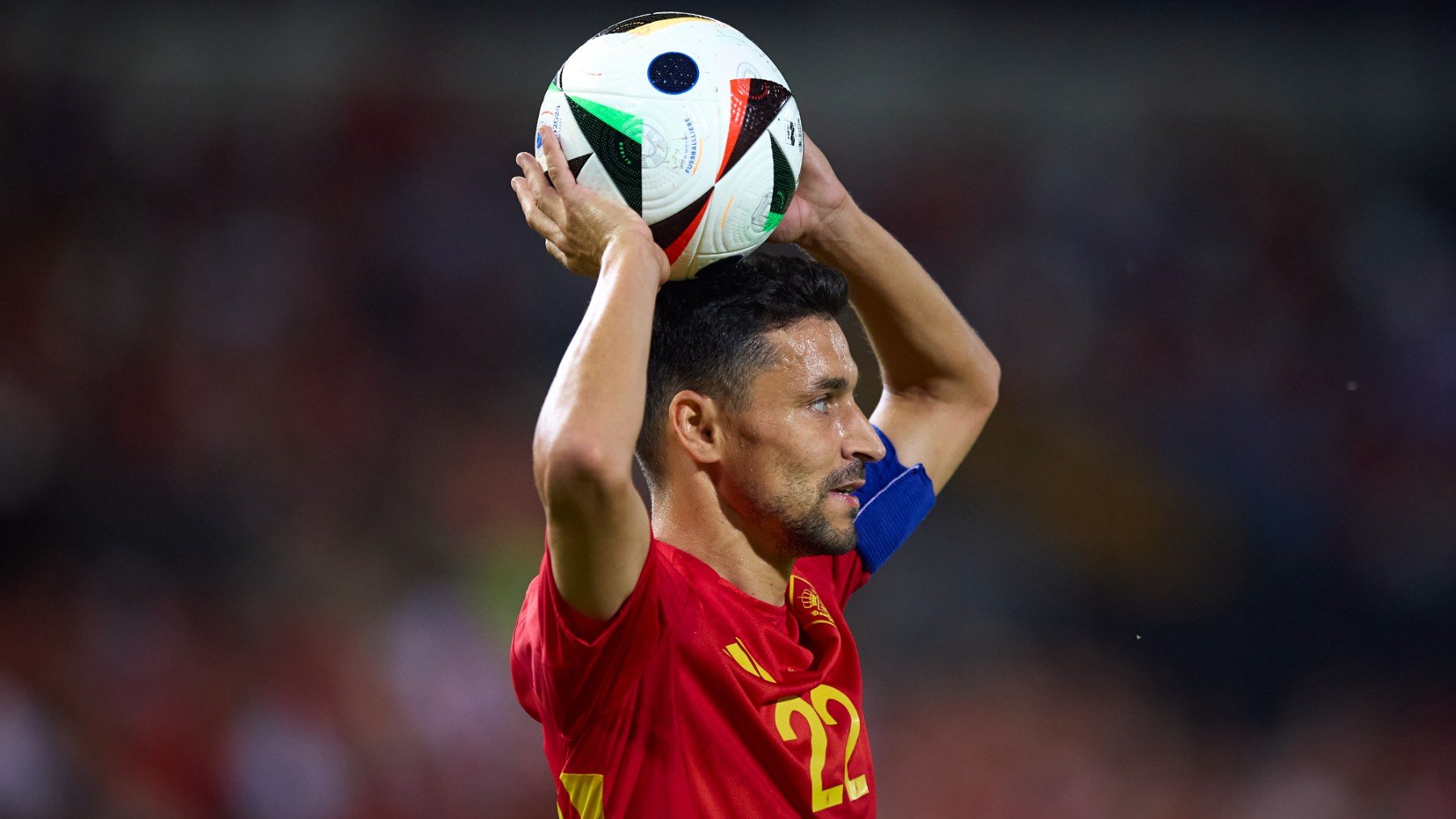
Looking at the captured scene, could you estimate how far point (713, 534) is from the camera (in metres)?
2.57

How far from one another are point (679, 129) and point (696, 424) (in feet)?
2.00

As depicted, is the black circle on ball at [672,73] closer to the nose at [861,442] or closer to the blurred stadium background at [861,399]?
the nose at [861,442]

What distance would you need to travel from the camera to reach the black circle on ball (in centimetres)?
228

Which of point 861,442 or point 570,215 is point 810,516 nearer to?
point 861,442

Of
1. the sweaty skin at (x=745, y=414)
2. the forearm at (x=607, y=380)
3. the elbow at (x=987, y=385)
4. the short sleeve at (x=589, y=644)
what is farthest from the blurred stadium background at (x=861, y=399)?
the forearm at (x=607, y=380)

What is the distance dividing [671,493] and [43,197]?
21.1 ft

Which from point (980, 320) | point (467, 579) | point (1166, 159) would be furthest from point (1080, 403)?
point (467, 579)

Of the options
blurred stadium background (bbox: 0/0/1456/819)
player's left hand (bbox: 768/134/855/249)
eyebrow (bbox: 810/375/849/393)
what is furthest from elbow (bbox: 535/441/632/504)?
blurred stadium background (bbox: 0/0/1456/819)

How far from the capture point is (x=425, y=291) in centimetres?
758

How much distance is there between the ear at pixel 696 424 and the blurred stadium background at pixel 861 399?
4.40 metres

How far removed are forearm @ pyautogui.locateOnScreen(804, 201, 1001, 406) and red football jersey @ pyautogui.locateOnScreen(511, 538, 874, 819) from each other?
0.85 m

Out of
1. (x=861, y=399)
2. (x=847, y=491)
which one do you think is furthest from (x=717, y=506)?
(x=861, y=399)

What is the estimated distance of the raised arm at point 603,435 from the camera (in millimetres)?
1879

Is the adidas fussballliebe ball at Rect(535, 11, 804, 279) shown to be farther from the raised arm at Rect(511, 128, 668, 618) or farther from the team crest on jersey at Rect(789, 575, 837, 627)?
the team crest on jersey at Rect(789, 575, 837, 627)
